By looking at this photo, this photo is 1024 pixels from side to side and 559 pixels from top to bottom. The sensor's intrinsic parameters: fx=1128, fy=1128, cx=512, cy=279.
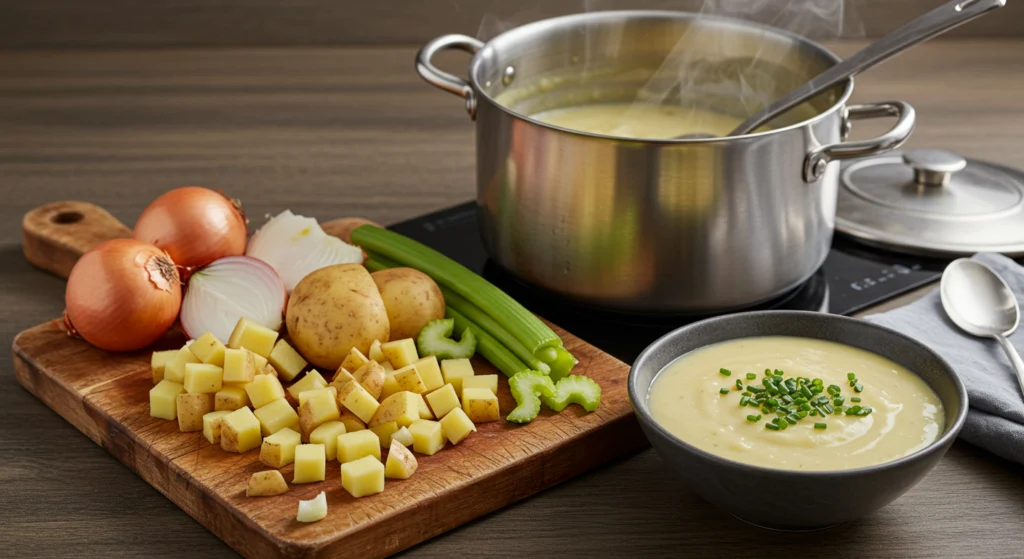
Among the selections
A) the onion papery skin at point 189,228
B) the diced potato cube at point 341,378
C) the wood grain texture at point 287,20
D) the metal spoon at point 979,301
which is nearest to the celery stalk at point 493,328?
the diced potato cube at point 341,378

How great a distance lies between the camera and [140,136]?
2316 mm

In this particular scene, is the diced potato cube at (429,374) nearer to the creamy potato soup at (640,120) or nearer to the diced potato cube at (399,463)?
the diced potato cube at (399,463)

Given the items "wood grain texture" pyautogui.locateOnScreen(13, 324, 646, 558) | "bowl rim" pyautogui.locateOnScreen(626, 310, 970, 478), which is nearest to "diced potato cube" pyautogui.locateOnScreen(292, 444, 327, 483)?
"wood grain texture" pyautogui.locateOnScreen(13, 324, 646, 558)

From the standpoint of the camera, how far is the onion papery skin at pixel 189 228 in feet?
5.05

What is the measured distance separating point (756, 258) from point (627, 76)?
1.61 ft

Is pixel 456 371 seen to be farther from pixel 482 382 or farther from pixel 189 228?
pixel 189 228

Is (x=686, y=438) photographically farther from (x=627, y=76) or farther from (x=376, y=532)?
(x=627, y=76)

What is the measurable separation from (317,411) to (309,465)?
8cm

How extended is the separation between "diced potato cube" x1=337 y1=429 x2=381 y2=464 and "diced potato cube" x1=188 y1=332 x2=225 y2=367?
0.21 metres

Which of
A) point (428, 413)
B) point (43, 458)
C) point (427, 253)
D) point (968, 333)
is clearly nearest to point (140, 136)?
point (427, 253)

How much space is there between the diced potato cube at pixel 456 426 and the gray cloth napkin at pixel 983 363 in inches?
21.4

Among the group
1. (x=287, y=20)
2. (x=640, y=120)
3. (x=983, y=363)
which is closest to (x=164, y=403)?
(x=640, y=120)

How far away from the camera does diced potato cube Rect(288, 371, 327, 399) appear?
1.30 metres

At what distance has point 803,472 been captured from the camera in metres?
0.99
